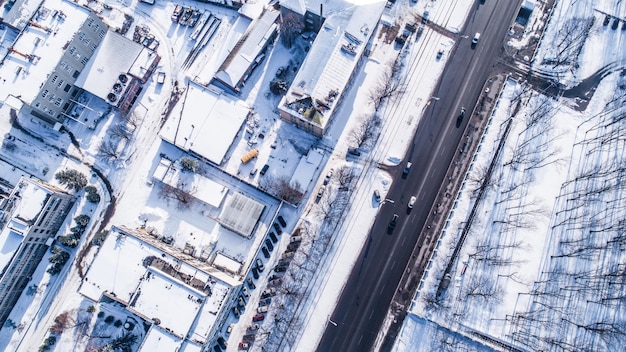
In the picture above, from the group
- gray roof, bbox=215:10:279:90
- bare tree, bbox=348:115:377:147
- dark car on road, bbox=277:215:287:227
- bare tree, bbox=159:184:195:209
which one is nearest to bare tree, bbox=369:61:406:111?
bare tree, bbox=348:115:377:147

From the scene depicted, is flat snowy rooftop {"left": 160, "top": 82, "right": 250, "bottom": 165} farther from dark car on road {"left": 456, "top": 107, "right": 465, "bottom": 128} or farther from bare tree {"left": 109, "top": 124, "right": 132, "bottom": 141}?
dark car on road {"left": 456, "top": 107, "right": 465, "bottom": 128}

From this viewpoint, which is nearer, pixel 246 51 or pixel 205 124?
pixel 205 124

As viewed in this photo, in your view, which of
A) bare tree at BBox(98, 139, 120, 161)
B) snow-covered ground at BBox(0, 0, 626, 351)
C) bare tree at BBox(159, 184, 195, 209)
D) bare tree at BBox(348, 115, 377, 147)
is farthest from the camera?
bare tree at BBox(348, 115, 377, 147)

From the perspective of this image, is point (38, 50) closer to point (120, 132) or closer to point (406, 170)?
point (120, 132)

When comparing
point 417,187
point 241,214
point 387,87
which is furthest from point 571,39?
point 241,214

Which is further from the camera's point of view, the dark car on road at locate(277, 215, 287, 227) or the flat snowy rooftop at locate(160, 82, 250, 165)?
the flat snowy rooftop at locate(160, 82, 250, 165)

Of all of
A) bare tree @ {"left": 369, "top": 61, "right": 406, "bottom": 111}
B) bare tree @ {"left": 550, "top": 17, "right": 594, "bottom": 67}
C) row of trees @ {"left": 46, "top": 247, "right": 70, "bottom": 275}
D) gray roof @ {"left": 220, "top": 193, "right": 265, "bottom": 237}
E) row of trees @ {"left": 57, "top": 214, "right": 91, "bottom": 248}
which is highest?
bare tree @ {"left": 550, "top": 17, "right": 594, "bottom": 67}

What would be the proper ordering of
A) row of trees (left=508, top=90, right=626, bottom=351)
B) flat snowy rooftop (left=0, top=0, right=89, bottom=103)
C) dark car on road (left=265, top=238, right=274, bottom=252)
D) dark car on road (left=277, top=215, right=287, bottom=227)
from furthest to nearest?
dark car on road (left=277, top=215, right=287, bottom=227)
dark car on road (left=265, top=238, right=274, bottom=252)
flat snowy rooftop (left=0, top=0, right=89, bottom=103)
row of trees (left=508, top=90, right=626, bottom=351)

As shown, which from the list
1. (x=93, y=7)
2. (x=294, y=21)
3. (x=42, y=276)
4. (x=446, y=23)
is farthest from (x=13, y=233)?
(x=446, y=23)
